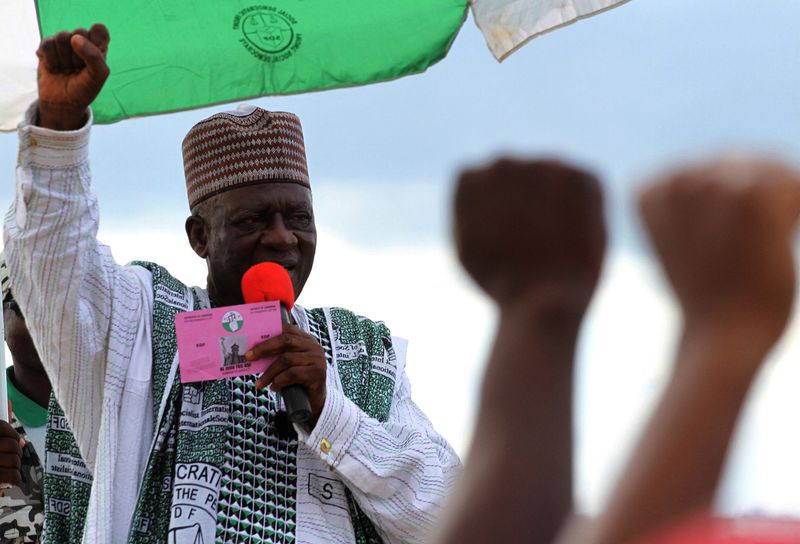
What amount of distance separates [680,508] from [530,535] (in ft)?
0.75

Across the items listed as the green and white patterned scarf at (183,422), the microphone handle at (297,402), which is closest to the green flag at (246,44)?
the green and white patterned scarf at (183,422)

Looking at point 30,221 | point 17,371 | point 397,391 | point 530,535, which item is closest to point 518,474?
point 530,535

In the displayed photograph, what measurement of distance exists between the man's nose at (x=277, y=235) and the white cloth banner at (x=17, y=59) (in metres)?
0.82

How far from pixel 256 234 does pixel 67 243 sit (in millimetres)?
694

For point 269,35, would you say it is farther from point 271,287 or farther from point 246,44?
point 271,287

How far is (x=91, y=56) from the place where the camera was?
2975 mm

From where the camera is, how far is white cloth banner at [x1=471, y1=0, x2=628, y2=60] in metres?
3.53

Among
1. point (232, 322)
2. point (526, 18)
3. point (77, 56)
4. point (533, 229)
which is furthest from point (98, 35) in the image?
point (533, 229)

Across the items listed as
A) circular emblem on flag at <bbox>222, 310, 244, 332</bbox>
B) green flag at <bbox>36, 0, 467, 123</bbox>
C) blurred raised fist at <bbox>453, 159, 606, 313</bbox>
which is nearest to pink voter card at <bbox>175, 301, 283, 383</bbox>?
circular emblem on flag at <bbox>222, 310, 244, 332</bbox>

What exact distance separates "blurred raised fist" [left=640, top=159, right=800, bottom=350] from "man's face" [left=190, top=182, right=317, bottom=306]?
2.66m

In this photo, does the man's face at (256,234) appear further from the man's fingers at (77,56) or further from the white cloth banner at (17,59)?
the man's fingers at (77,56)

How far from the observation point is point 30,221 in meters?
3.12

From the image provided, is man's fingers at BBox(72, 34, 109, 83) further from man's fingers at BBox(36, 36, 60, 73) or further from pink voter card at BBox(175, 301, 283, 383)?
pink voter card at BBox(175, 301, 283, 383)

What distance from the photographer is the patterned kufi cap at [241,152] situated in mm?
3799
